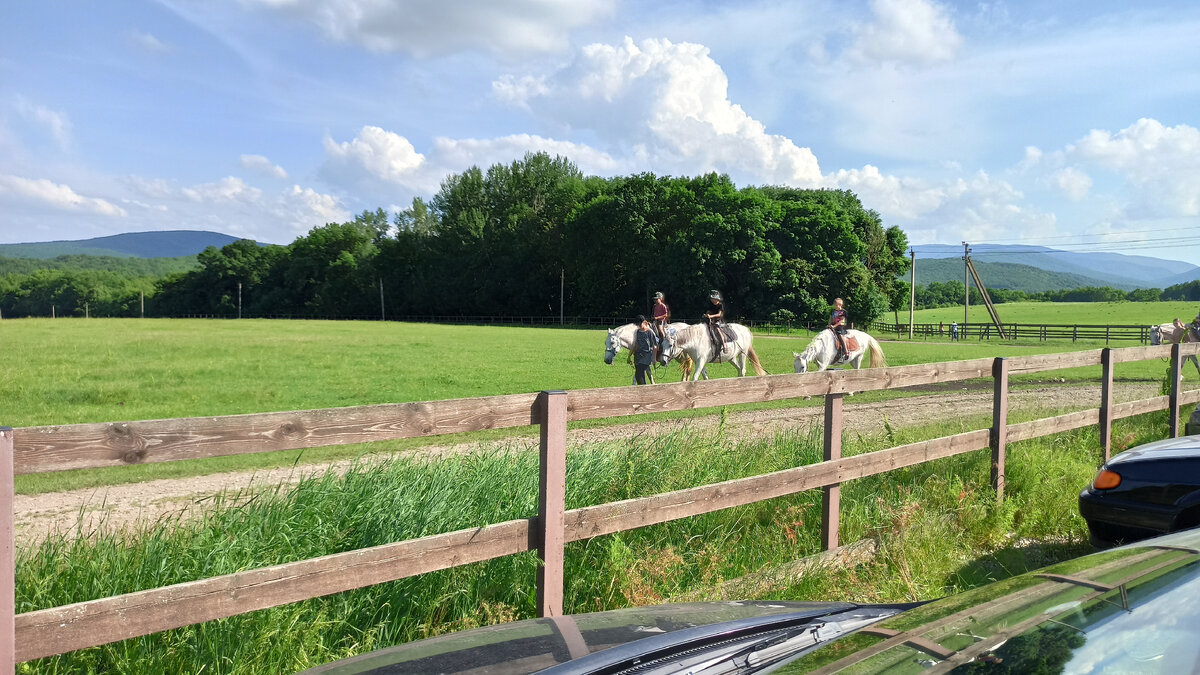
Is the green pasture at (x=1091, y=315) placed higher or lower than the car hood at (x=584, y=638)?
higher

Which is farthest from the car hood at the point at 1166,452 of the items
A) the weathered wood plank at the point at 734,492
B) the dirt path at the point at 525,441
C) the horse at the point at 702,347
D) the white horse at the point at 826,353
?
the white horse at the point at 826,353

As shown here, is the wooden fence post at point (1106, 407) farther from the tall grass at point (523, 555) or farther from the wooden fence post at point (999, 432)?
the wooden fence post at point (999, 432)

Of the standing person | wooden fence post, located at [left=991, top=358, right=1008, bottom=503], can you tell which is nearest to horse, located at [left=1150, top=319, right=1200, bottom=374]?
the standing person

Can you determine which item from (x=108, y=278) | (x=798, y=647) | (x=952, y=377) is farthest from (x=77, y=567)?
(x=108, y=278)

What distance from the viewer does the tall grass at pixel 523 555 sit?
362 centimetres

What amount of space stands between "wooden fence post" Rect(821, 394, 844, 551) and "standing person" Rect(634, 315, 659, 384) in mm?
11926

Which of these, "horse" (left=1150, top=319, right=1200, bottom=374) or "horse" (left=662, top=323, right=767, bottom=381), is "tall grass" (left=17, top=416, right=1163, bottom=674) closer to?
"horse" (left=662, top=323, right=767, bottom=381)

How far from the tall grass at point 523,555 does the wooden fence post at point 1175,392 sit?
2801mm

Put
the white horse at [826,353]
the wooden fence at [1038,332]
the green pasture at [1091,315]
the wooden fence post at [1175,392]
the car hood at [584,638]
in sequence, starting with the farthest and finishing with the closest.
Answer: the green pasture at [1091,315] < the wooden fence at [1038,332] < the white horse at [826,353] < the wooden fence post at [1175,392] < the car hood at [584,638]

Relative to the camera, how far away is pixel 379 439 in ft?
11.0

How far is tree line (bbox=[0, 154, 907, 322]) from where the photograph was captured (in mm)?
64750

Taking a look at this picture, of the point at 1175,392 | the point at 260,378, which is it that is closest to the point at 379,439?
the point at 1175,392

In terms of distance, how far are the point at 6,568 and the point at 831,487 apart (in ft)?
14.6

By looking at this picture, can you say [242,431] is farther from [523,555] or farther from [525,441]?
[525,441]
